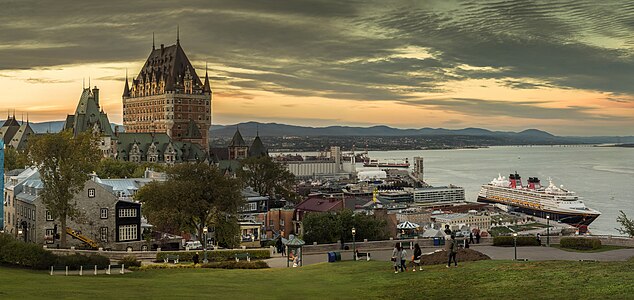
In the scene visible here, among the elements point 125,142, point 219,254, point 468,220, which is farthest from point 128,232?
point 125,142

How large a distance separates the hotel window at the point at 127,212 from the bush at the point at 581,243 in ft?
102

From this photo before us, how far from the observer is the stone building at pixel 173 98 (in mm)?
176750

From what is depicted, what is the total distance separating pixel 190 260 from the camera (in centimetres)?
4125

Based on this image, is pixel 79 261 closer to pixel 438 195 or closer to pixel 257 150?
pixel 257 150

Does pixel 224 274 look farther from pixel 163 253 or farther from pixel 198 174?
pixel 198 174

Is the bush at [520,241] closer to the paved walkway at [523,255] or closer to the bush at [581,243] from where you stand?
the paved walkway at [523,255]

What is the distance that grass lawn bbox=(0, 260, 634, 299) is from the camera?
2200cm

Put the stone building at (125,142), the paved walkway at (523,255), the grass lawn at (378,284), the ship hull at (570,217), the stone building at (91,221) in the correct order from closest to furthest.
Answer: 1. the grass lawn at (378,284)
2. the paved walkway at (523,255)
3. the stone building at (91,221)
4. the ship hull at (570,217)
5. the stone building at (125,142)

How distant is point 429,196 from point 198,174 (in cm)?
13921

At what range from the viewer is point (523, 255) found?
39406mm

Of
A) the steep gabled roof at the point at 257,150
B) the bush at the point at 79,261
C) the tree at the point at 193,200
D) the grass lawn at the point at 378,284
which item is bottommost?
the bush at the point at 79,261

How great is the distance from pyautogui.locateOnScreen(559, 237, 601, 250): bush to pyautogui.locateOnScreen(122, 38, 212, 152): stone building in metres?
132

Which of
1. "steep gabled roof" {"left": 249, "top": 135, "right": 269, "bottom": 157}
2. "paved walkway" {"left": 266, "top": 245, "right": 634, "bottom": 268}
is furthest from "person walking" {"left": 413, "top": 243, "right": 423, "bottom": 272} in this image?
"steep gabled roof" {"left": 249, "top": 135, "right": 269, "bottom": 157}

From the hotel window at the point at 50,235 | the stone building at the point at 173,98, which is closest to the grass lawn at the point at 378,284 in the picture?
the hotel window at the point at 50,235
